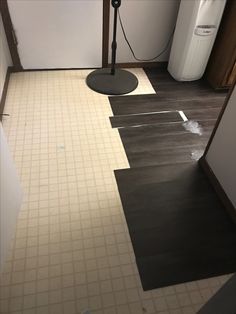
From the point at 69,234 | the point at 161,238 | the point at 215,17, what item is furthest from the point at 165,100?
the point at 69,234

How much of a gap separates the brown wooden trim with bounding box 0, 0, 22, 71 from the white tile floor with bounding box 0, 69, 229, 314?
477 mm

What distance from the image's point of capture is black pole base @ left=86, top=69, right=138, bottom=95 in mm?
2307

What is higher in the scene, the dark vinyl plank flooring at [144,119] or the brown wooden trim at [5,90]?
the brown wooden trim at [5,90]

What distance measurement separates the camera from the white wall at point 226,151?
1.38 metres

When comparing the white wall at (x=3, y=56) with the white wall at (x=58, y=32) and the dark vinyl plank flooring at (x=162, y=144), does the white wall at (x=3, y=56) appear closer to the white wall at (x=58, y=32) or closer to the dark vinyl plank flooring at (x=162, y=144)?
the white wall at (x=58, y=32)

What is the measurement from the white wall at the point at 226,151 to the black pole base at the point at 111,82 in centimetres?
108

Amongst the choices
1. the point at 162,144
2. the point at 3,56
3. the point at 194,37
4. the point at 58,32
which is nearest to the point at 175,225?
the point at 162,144

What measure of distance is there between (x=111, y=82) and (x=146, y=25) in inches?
24.7

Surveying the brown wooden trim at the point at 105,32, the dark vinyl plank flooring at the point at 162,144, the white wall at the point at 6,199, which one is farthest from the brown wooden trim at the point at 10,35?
the white wall at the point at 6,199

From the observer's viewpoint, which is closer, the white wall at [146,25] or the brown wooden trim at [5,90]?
the brown wooden trim at [5,90]

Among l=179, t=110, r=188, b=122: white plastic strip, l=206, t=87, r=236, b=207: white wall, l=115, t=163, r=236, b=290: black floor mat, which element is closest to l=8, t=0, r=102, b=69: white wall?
l=179, t=110, r=188, b=122: white plastic strip

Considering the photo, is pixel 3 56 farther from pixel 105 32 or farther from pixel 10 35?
pixel 105 32

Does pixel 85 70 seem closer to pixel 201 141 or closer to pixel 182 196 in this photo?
pixel 201 141

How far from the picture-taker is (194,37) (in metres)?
2.16
